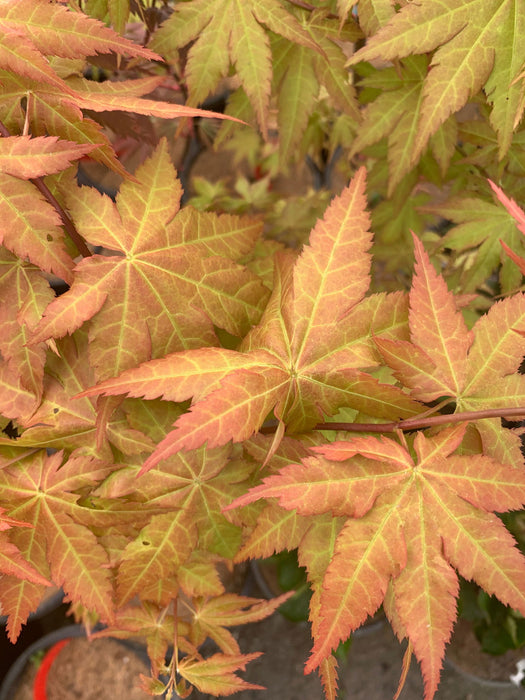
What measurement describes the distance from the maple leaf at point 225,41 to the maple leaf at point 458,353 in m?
0.32

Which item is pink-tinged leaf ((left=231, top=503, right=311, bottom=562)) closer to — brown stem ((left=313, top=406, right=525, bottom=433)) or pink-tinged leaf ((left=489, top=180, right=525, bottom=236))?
brown stem ((left=313, top=406, right=525, bottom=433))

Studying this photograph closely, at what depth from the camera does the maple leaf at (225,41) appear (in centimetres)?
67

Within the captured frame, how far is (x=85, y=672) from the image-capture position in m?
1.43

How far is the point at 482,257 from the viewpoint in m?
0.94

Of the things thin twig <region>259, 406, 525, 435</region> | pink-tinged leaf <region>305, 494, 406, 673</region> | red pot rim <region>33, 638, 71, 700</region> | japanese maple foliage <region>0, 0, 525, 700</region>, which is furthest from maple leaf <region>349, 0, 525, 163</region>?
red pot rim <region>33, 638, 71, 700</region>

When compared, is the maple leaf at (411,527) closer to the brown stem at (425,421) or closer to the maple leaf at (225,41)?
the brown stem at (425,421)

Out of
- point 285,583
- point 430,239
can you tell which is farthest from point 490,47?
point 285,583

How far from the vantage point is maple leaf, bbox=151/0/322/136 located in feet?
2.19

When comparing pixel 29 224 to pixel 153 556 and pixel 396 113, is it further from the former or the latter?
pixel 396 113

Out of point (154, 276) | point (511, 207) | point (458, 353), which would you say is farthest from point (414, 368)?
point (154, 276)

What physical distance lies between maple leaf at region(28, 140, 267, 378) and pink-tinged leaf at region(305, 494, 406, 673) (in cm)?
23

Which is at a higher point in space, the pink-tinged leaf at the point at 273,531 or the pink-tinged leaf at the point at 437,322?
the pink-tinged leaf at the point at 437,322

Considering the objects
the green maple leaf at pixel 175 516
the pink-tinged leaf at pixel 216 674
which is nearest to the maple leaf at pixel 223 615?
the pink-tinged leaf at pixel 216 674

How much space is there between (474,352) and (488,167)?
0.51m
